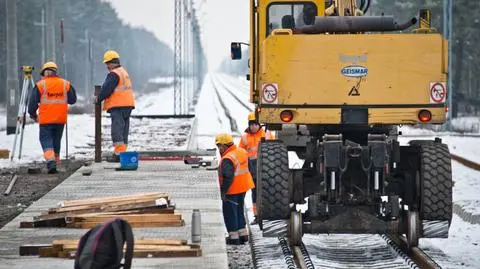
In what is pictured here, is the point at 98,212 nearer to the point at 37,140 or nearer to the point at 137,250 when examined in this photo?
the point at 137,250

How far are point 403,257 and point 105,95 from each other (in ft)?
25.5

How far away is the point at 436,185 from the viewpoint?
13094mm

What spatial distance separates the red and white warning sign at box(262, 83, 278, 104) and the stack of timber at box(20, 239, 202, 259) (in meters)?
2.53

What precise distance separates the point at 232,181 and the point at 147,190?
323 centimetres

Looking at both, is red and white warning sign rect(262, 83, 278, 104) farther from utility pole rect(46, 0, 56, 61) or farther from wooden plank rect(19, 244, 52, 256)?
utility pole rect(46, 0, 56, 61)

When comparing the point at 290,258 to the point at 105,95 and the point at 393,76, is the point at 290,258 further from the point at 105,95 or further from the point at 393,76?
the point at 105,95

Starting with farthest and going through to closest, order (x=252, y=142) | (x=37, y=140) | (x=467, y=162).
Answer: (x=37, y=140) → (x=467, y=162) → (x=252, y=142)

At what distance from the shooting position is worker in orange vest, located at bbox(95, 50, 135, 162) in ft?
65.1

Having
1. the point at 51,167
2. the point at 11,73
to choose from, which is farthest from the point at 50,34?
the point at 51,167

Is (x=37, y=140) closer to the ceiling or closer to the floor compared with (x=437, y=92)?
closer to the floor

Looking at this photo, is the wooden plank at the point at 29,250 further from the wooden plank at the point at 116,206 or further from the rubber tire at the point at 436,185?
the rubber tire at the point at 436,185

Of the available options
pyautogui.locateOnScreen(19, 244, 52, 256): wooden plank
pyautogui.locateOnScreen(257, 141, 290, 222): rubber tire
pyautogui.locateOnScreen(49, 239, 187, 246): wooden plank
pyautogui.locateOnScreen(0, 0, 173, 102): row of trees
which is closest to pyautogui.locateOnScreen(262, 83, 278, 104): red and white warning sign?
pyautogui.locateOnScreen(257, 141, 290, 222): rubber tire

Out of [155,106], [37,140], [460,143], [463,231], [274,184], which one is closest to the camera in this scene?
[274,184]

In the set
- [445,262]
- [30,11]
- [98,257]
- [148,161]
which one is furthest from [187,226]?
[30,11]
